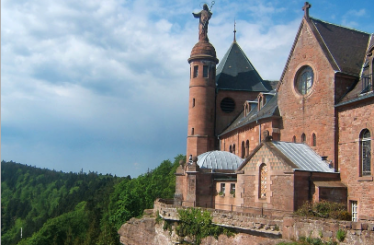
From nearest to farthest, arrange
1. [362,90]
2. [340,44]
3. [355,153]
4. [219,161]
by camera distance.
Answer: [355,153] < [362,90] < [340,44] < [219,161]

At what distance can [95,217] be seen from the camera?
261 ft

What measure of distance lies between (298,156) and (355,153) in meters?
3.48

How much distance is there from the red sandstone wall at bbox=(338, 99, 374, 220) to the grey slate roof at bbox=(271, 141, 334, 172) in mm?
1238

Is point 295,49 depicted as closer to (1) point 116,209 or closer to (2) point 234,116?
(2) point 234,116

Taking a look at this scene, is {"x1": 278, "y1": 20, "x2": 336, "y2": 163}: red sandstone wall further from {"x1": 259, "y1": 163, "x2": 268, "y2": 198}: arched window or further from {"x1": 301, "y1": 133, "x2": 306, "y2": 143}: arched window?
{"x1": 259, "y1": 163, "x2": 268, "y2": 198}: arched window

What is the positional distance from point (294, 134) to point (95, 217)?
188 ft

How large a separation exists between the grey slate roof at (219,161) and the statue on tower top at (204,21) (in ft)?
60.7

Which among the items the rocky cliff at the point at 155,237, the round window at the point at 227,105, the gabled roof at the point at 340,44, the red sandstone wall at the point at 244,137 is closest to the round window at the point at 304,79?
the gabled roof at the point at 340,44

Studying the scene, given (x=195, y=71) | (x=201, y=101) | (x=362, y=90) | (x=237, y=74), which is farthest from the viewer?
(x=237, y=74)

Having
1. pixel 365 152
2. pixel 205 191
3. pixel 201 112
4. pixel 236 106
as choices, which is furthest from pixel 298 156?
pixel 236 106

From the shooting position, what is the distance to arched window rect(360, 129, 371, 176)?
960 inches

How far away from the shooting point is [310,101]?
29578 mm

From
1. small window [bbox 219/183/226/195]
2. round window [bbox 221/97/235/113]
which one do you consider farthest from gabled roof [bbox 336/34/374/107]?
round window [bbox 221/97/235/113]

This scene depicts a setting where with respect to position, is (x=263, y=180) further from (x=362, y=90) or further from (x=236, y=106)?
(x=236, y=106)
